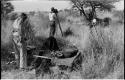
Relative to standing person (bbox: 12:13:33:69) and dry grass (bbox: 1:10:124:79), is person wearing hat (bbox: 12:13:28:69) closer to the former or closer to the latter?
standing person (bbox: 12:13:33:69)

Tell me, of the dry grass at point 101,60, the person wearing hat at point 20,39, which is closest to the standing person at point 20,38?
the person wearing hat at point 20,39

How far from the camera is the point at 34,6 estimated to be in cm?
2605

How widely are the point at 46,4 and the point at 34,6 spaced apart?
2294 millimetres

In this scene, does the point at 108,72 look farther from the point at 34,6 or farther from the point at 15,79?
the point at 34,6

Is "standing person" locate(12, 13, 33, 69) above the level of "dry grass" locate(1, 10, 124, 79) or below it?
above

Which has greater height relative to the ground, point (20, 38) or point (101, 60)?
point (20, 38)

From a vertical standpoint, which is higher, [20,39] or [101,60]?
[20,39]

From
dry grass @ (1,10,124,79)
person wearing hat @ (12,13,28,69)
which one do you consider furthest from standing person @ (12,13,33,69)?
dry grass @ (1,10,124,79)

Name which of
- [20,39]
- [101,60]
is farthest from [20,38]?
[101,60]

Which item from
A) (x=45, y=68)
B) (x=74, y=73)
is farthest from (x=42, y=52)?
(x=74, y=73)

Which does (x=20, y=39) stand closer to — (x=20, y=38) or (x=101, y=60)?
(x=20, y=38)

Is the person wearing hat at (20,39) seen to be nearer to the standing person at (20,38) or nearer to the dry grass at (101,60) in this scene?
the standing person at (20,38)

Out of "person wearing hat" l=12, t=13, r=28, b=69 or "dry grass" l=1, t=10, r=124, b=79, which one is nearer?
"dry grass" l=1, t=10, r=124, b=79

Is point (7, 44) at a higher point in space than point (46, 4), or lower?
higher
